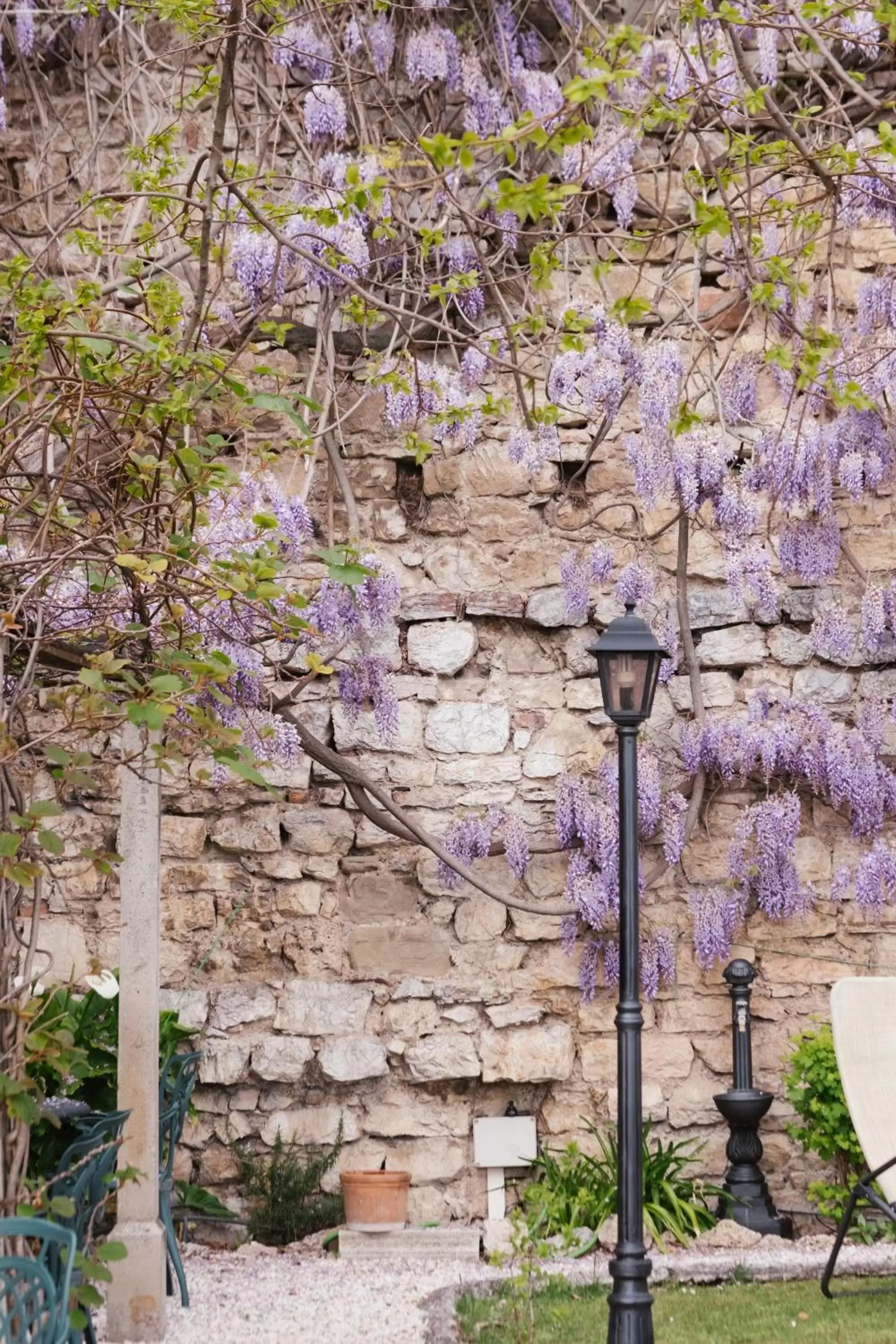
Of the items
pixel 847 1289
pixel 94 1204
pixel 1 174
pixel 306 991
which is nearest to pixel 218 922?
pixel 306 991

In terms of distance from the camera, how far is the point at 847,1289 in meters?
4.00

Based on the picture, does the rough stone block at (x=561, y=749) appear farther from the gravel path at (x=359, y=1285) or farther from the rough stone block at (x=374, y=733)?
the gravel path at (x=359, y=1285)

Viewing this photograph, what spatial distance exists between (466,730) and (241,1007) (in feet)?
3.89

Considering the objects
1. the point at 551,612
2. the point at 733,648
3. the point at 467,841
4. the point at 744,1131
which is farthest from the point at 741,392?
the point at 744,1131

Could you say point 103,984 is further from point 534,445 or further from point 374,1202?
point 534,445

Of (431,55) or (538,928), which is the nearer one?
(538,928)

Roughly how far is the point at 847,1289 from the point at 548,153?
12.5ft

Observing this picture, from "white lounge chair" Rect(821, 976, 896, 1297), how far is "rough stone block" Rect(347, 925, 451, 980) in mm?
1475

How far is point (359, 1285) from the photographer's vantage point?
415 cm

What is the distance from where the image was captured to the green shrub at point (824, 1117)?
4.58m

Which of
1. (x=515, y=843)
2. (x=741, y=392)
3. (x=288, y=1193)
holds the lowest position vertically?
(x=288, y=1193)

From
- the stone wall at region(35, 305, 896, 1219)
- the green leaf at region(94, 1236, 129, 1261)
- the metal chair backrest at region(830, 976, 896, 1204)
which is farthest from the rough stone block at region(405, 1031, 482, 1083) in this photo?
the green leaf at region(94, 1236, 129, 1261)

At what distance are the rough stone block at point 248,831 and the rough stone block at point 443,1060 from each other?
818mm

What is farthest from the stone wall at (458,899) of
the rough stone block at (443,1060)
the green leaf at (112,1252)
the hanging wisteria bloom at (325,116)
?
the green leaf at (112,1252)
